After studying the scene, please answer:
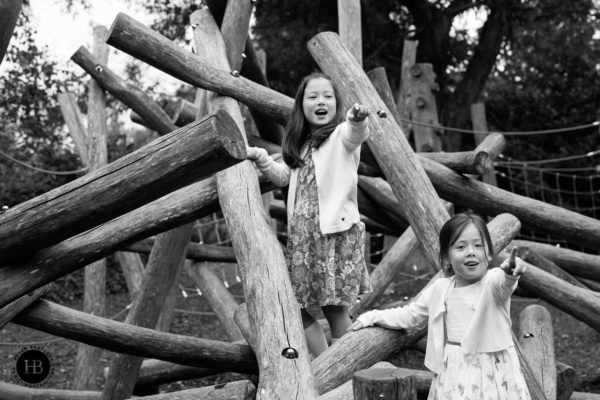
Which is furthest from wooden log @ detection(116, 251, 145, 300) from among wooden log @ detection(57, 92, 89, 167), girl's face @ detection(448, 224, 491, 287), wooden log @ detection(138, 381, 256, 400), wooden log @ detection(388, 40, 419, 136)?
girl's face @ detection(448, 224, 491, 287)

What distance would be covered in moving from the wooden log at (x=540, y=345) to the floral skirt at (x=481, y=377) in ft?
2.64

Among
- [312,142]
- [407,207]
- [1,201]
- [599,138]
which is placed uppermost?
[599,138]

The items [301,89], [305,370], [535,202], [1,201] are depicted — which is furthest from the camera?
[1,201]

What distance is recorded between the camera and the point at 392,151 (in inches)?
187

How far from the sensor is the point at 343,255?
14.2ft

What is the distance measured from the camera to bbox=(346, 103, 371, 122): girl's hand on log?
3.98m

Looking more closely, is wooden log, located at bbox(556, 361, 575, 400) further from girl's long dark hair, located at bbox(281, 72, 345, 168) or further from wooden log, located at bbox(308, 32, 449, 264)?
girl's long dark hair, located at bbox(281, 72, 345, 168)

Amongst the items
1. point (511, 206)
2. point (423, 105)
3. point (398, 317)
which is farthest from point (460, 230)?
point (423, 105)

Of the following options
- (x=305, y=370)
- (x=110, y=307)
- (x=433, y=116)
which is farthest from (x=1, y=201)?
(x=305, y=370)

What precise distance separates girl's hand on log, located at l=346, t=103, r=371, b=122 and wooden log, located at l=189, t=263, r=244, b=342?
8.01 ft

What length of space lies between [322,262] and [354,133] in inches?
24.9

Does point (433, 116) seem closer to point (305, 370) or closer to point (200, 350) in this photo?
point (200, 350)

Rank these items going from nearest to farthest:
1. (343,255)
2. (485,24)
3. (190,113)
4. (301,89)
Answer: (343,255)
(301,89)
(190,113)
(485,24)

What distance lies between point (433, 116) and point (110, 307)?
4.88m
